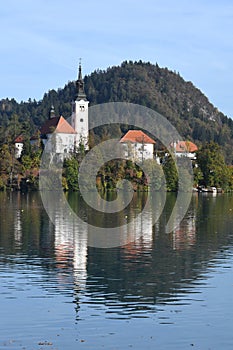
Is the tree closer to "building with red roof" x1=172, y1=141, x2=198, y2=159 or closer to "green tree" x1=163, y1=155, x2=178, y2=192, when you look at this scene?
"building with red roof" x1=172, y1=141, x2=198, y2=159

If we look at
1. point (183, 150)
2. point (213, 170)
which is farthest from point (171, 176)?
point (183, 150)

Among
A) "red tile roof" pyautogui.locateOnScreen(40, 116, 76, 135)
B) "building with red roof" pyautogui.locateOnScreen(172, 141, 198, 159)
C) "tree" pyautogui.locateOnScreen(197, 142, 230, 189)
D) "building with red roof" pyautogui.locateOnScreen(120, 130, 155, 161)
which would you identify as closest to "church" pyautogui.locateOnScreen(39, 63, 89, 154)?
"red tile roof" pyautogui.locateOnScreen(40, 116, 76, 135)

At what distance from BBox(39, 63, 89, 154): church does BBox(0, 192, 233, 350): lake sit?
70.9 metres

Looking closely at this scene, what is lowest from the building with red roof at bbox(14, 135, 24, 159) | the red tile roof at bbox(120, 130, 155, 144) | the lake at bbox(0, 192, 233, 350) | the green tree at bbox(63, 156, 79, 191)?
the lake at bbox(0, 192, 233, 350)

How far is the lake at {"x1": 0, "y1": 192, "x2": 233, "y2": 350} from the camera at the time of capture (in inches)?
728

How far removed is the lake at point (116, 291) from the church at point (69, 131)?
2793 inches

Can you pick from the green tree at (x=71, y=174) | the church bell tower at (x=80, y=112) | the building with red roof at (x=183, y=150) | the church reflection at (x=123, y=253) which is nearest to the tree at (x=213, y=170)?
the building with red roof at (x=183, y=150)

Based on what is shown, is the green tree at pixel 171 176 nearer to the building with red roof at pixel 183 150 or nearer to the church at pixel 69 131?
the building with red roof at pixel 183 150

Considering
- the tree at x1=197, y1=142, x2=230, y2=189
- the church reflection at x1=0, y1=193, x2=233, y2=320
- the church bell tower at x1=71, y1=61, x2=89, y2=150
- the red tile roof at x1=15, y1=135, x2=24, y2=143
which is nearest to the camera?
the church reflection at x1=0, y1=193, x2=233, y2=320

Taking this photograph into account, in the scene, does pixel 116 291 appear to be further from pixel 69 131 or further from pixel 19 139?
pixel 69 131

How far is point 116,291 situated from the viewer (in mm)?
23750

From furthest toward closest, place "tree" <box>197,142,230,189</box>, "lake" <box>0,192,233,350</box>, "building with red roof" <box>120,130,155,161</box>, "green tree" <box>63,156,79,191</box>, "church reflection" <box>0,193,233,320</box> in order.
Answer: "building with red roof" <box>120,130,155,161</box> → "tree" <box>197,142,230,189</box> → "green tree" <box>63,156,79,191</box> → "church reflection" <box>0,193,233,320</box> → "lake" <box>0,192,233,350</box>

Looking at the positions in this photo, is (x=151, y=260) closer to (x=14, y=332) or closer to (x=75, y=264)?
(x=75, y=264)

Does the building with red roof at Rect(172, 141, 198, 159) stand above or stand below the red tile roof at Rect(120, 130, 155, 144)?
below
